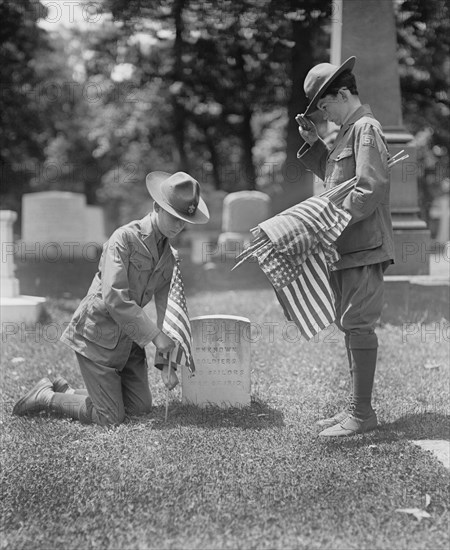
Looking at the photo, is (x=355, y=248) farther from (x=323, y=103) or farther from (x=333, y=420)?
(x=333, y=420)

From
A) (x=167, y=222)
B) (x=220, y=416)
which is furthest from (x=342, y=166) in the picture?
(x=220, y=416)

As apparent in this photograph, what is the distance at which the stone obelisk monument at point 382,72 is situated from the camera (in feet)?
27.3

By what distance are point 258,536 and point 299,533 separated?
0.19 m

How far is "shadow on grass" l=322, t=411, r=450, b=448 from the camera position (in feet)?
14.1

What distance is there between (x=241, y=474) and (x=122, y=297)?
57.6 inches

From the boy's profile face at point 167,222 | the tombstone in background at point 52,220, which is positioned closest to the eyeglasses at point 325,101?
the boy's profile face at point 167,222

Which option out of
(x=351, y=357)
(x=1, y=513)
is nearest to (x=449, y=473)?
(x=351, y=357)

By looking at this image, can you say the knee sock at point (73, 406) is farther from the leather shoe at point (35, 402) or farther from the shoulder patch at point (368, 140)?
the shoulder patch at point (368, 140)

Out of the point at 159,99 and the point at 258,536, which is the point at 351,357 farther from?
the point at 159,99

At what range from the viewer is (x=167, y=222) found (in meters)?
4.72

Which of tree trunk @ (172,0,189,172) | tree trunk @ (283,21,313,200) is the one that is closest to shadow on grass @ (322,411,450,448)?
tree trunk @ (283,21,313,200)

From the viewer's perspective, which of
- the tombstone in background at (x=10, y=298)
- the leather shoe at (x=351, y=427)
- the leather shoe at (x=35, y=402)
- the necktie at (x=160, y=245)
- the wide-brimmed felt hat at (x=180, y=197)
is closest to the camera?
the leather shoe at (x=351, y=427)

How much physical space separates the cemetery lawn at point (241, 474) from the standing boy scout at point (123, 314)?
166 mm

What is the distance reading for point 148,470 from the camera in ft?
12.8
